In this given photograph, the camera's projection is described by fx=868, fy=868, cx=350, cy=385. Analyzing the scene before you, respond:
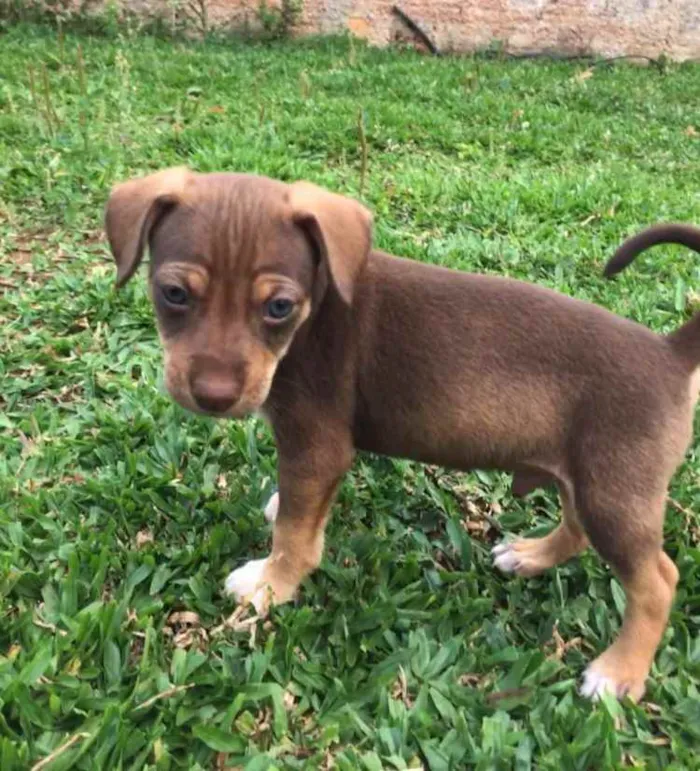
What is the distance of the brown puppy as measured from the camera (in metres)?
2.40

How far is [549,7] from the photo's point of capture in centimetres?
1444

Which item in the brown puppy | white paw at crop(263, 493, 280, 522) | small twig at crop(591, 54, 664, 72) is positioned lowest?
small twig at crop(591, 54, 664, 72)

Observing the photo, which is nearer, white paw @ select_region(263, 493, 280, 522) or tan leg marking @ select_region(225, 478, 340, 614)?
tan leg marking @ select_region(225, 478, 340, 614)

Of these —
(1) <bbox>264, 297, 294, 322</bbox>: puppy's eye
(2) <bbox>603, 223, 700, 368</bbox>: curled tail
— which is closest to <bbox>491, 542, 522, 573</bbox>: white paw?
(2) <bbox>603, 223, 700, 368</bbox>: curled tail

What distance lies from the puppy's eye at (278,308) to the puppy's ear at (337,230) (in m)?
0.14

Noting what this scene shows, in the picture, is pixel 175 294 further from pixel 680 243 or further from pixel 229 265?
pixel 680 243

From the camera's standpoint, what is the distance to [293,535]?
292 cm

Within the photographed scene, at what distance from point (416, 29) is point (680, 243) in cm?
1274

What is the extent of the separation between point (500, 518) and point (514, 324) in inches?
46.1

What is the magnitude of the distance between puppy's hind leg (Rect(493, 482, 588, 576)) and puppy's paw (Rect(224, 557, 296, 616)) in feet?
2.74

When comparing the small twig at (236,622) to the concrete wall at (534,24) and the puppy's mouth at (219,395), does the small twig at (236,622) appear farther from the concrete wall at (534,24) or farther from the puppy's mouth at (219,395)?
the concrete wall at (534,24)

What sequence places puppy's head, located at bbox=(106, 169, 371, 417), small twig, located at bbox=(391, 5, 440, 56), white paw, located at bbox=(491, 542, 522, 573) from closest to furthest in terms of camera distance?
puppy's head, located at bbox=(106, 169, 371, 417)
white paw, located at bbox=(491, 542, 522, 573)
small twig, located at bbox=(391, 5, 440, 56)

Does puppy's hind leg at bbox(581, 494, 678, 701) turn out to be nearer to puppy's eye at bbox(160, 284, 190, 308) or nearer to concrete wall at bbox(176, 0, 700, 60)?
puppy's eye at bbox(160, 284, 190, 308)

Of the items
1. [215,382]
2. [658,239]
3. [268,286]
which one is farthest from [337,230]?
[658,239]
